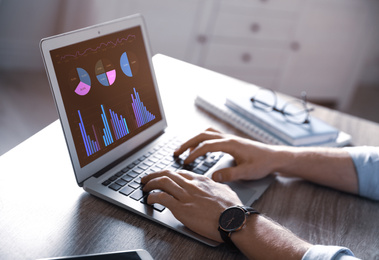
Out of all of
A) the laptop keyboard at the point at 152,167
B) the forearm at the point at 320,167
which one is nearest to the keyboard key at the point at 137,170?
the laptop keyboard at the point at 152,167

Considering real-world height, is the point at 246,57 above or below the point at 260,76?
above

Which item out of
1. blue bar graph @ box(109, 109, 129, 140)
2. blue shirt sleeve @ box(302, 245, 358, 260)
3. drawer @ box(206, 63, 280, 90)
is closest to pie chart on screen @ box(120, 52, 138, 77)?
blue bar graph @ box(109, 109, 129, 140)

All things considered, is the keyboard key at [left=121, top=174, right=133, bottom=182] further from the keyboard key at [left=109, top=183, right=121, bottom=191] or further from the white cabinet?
the white cabinet

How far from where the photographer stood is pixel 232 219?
85 centimetres

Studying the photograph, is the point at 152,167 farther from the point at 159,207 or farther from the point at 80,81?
the point at 80,81

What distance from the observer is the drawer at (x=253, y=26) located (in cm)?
337

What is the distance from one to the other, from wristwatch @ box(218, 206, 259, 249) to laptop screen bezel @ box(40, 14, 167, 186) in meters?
0.32

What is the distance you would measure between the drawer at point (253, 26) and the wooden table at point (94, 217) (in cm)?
244

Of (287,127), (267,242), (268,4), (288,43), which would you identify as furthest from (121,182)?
(288,43)

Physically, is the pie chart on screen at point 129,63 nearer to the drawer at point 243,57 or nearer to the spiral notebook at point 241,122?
the spiral notebook at point 241,122

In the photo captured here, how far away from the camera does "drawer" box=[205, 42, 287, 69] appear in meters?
3.46

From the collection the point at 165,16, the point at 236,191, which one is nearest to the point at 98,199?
the point at 236,191

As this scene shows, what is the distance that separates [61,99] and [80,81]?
69 millimetres

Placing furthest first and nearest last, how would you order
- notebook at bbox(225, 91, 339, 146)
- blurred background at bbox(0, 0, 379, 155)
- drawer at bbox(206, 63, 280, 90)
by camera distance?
drawer at bbox(206, 63, 280, 90) → blurred background at bbox(0, 0, 379, 155) → notebook at bbox(225, 91, 339, 146)
